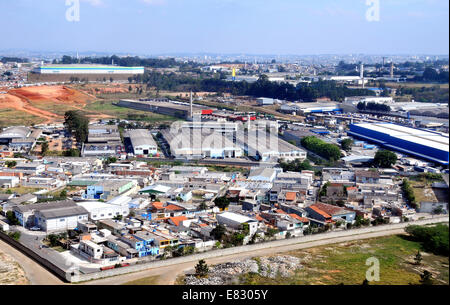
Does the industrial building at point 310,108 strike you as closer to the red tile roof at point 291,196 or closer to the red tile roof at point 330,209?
the red tile roof at point 291,196

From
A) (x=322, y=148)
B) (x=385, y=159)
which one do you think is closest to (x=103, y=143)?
(x=322, y=148)

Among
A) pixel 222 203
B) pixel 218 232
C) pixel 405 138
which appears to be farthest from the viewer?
pixel 405 138

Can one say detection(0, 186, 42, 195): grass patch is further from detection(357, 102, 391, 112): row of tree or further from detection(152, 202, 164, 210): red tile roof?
detection(357, 102, 391, 112): row of tree

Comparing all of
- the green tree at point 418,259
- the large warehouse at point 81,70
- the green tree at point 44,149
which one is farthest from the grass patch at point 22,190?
the large warehouse at point 81,70

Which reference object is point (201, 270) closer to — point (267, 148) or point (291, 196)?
point (291, 196)

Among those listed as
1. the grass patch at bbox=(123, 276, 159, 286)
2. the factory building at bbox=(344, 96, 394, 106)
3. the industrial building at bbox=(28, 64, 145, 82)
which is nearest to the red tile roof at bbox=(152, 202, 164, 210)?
the grass patch at bbox=(123, 276, 159, 286)
